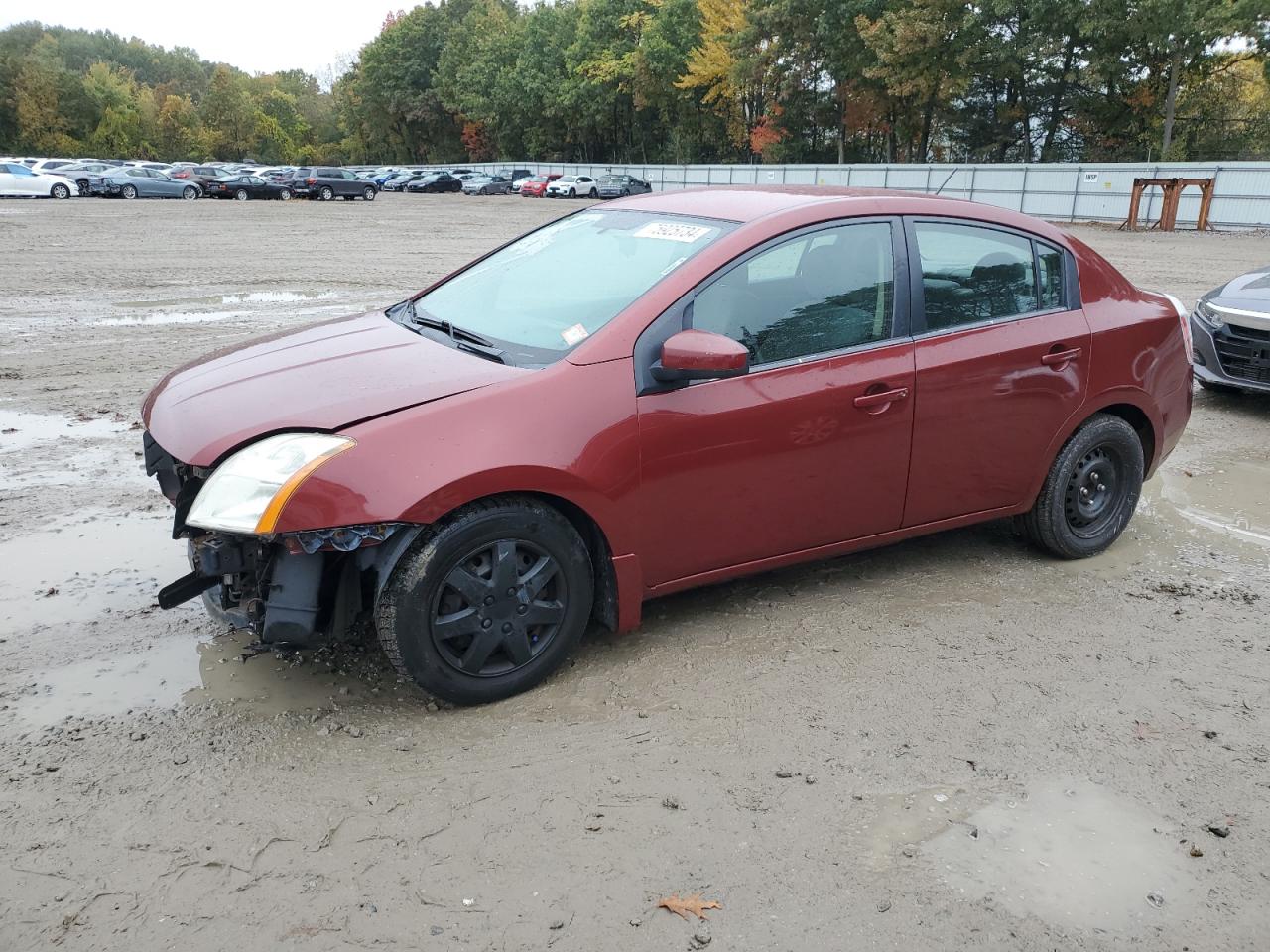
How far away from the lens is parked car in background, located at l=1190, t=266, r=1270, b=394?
25.8ft

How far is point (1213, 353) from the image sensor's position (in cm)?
822

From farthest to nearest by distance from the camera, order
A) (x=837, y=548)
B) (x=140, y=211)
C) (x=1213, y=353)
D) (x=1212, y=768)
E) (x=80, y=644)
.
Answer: (x=140, y=211)
(x=1213, y=353)
(x=837, y=548)
(x=80, y=644)
(x=1212, y=768)

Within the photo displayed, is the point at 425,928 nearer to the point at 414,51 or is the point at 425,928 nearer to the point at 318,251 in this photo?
the point at 318,251

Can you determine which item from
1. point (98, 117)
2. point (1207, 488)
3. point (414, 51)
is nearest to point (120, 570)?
point (1207, 488)

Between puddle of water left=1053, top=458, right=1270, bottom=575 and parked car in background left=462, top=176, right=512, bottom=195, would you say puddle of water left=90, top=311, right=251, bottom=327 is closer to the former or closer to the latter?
puddle of water left=1053, top=458, right=1270, bottom=575

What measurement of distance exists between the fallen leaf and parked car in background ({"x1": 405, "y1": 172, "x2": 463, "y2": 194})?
62.5 m

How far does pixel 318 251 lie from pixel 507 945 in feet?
61.3

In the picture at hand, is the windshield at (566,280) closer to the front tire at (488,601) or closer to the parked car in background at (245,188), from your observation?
the front tire at (488,601)

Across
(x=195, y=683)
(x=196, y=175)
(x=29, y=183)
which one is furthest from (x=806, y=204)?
(x=196, y=175)

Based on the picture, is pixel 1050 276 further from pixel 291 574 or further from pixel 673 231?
pixel 291 574

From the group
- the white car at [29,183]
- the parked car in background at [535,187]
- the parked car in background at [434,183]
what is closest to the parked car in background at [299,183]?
the white car at [29,183]

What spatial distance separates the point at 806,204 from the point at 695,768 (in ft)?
7.43

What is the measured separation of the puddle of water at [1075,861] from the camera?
2645 mm

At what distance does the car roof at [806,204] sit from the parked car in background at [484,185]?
57.0 metres
